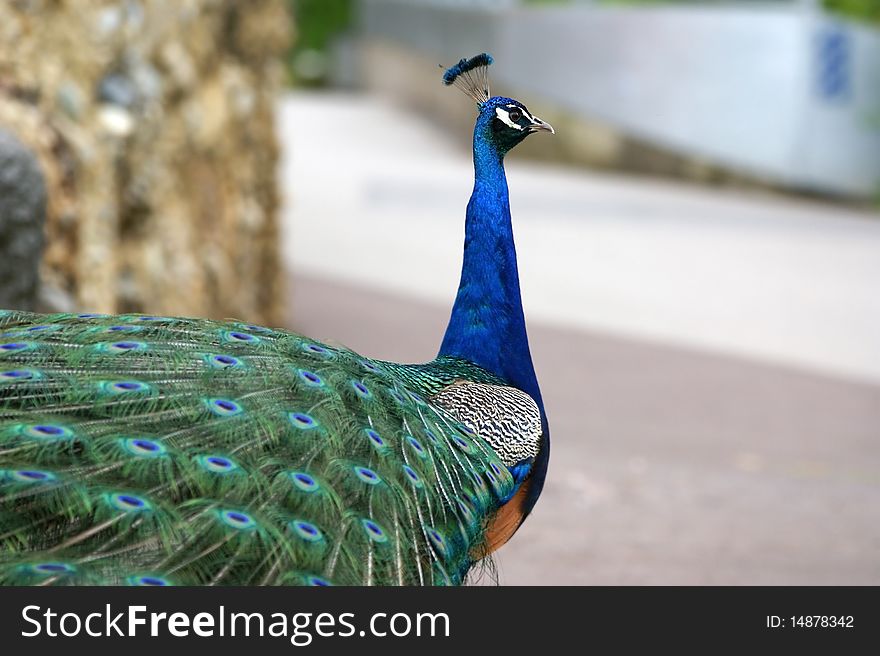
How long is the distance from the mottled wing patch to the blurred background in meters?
1.49

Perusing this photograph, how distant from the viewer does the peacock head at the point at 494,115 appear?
235 cm

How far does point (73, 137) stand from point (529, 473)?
2428 millimetres

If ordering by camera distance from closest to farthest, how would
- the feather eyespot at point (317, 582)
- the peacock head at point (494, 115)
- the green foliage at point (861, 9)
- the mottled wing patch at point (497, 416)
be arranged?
the feather eyespot at point (317, 582) → the mottled wing patch at point (497, 416) → the peacock head at point (494, 115) → the green foliage at point (861, 9)

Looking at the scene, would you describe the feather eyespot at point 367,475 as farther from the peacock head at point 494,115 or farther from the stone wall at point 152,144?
the stone wall at point 152,144

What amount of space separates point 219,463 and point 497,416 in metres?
0.57

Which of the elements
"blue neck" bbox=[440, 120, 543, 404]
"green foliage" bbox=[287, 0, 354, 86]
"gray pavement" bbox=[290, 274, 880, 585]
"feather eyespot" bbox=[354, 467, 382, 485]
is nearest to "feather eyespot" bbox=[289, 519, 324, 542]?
"feather eyespot" bbox=[354, 467, 382, 485]

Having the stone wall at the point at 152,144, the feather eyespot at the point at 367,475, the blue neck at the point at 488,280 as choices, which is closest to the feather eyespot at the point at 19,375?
the feather eyespot at the point at 367,475

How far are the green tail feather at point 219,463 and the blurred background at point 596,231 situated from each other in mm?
1656

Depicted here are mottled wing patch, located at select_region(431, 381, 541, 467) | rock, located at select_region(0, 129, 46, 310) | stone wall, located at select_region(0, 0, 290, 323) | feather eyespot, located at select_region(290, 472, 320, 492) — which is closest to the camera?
feather eyespot, located at select_region(290, 472, 320, 492)

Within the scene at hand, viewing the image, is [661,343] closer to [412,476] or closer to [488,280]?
[488,280]

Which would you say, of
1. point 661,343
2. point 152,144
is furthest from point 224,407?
point 661,343

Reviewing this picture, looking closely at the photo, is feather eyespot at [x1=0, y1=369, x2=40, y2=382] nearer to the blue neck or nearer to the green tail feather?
the green tail feather

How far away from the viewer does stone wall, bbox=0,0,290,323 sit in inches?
159

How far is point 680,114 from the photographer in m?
12.9
